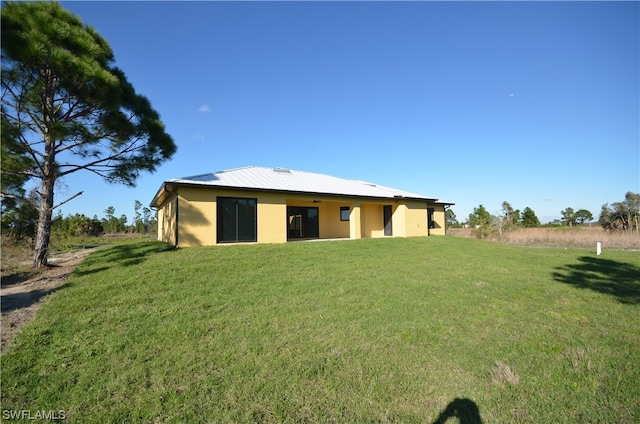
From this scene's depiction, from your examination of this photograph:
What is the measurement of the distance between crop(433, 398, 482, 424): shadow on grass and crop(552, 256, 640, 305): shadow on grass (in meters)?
5.75

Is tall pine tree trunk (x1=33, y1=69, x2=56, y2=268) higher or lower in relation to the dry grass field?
higher

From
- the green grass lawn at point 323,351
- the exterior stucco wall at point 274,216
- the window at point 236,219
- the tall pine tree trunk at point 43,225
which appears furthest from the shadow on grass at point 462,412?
the tall pine tree trunk at point 43,225

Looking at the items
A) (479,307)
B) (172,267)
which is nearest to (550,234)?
(479,307)

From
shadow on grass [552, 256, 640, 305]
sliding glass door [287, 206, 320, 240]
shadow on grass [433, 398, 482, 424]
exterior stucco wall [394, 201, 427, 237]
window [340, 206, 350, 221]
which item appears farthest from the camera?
window [340, 206, 350, 221]

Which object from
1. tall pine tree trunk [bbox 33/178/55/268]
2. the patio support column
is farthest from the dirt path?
the patio support column

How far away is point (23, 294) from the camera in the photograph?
19.5 ft

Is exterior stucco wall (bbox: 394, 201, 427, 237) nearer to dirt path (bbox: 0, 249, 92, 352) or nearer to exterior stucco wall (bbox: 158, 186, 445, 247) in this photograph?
exterior stucco wall (bbox: 158, 186, 445, 247)

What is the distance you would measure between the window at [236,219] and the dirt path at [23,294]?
4898mm

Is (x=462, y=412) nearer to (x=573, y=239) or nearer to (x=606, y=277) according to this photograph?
(x=606, y=277)

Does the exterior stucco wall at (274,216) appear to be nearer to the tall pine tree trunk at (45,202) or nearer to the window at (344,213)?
the window at (344,213)

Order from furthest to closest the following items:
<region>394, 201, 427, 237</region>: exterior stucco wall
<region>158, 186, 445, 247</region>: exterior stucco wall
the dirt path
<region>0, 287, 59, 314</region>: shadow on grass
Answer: <region>394, 201, 427, 237</region>: exterior stucco wall
<region>158, 186, 445, 247</region>: exterior stucco wall
<region>0, 287, 59, 314</region>: shadow on grass
the dirt path

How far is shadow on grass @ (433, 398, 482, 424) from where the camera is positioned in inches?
99.8

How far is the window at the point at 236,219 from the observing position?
11.6 meters

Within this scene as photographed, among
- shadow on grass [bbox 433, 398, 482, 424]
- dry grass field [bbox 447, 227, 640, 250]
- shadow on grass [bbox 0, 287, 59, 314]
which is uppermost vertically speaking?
dry grass field [bbox 447, 227, 640, 250]
